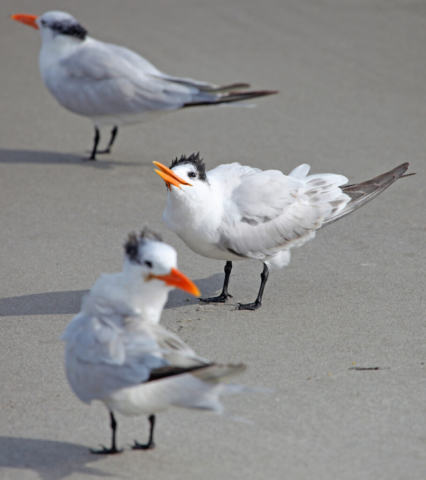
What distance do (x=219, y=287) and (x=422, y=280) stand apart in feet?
4.18

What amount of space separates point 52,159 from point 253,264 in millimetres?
2698

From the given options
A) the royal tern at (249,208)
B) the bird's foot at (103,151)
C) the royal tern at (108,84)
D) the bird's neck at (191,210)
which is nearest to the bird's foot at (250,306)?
the royal tern at (249,208)

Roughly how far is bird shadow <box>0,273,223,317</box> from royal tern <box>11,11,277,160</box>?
2.52m

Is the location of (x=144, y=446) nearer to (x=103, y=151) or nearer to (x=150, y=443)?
(x=150, y=443)

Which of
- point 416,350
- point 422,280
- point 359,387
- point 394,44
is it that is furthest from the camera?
point 394,44

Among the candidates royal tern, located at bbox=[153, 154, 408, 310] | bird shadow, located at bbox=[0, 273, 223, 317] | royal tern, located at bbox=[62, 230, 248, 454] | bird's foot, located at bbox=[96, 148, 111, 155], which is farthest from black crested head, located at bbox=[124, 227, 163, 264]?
bird's foot, located at bbox=[96, 148, 111, 155]

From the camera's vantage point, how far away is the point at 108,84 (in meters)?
6.38

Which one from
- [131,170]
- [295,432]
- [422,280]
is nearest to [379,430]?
[295,432]

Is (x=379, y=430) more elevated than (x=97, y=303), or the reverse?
(x=97, y=303)

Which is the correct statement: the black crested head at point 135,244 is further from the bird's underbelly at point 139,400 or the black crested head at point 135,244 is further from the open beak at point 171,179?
the open beak at point 171,179

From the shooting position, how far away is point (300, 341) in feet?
12.0

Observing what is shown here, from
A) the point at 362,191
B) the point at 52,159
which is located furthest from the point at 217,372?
the point at 52,159

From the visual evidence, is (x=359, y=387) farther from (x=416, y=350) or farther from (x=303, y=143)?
(x=303, y=143)

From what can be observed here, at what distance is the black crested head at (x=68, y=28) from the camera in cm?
654
